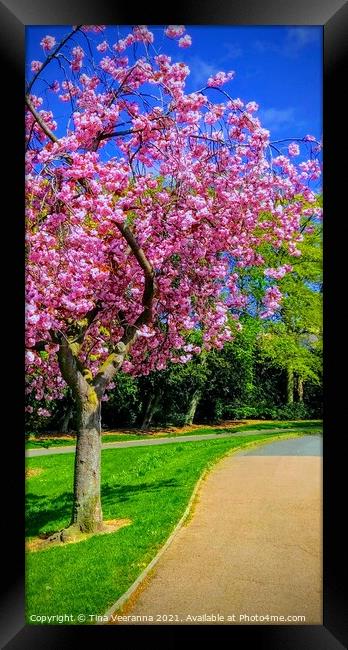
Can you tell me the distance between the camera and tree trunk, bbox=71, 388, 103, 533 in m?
5.92

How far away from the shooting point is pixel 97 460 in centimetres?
598

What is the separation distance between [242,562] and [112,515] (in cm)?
200

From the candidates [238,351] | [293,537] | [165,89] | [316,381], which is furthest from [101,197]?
[238,351]

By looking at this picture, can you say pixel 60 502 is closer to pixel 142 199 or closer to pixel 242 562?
pixel 242 562

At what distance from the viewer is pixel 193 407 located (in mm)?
→ 11055

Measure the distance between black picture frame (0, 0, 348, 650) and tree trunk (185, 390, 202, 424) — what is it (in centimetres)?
583

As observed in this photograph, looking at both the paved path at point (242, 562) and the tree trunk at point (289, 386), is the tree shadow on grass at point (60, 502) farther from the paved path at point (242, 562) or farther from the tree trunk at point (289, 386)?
the tree trunk at point (289, 386)

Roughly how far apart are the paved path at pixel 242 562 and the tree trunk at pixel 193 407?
2904 millimetres

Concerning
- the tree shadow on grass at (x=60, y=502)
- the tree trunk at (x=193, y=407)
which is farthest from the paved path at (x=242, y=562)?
the tree trunk at (x=193, y=407)

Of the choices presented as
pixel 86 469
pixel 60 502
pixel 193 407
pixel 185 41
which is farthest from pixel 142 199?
pixel 193 407
